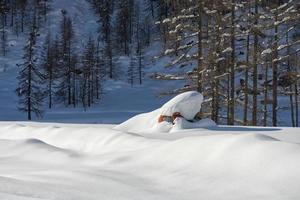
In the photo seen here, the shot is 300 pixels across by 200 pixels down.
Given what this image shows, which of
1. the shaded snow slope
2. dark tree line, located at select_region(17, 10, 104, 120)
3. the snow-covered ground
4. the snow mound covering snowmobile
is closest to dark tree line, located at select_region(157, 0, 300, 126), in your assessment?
the snow mound covering snowmobile

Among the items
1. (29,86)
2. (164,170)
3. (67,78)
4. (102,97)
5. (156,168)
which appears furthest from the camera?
(67,78)

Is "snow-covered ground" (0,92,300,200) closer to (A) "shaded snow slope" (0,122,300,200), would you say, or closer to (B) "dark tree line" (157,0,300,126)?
(A) "shaded snow slope" (0,122,300,200)

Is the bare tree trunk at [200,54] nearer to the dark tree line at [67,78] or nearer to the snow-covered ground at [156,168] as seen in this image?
the snow-covered ground at [156,168]

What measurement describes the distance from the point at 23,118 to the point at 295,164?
1852 inches

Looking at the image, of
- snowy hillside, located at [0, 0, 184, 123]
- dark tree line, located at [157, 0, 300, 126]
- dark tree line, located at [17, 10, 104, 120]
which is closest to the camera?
dark tree line, located at [157, 0, 300, 126]

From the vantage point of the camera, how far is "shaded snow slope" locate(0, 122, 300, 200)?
165 inches

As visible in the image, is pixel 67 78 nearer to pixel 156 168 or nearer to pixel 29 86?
pixel 29 86

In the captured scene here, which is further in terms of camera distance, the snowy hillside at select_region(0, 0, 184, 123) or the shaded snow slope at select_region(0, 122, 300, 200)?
the snowy hillside at select_region(0, 0, 184, 123)

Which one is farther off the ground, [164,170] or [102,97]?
[164,170]

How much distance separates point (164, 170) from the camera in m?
5.43

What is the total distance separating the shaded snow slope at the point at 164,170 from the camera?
4188 mm

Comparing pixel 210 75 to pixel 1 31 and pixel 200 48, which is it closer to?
pixel 200 48

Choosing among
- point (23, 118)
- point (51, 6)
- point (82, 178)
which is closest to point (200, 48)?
point (82, 178)

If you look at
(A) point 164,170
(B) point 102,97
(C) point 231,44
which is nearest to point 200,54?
(C) point 231,44
